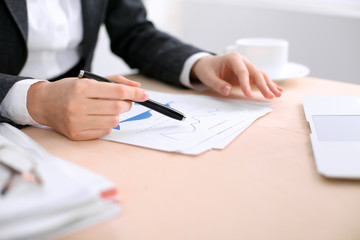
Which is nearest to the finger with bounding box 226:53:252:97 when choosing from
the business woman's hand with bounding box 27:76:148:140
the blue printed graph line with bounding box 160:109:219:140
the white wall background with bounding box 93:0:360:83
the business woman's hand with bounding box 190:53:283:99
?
the business woman's hand with bounding box 190:53:283:99

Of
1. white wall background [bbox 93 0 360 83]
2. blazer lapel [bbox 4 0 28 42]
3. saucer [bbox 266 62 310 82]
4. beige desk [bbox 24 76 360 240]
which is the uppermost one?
blazer lapel [bbox 4 0 28 42]

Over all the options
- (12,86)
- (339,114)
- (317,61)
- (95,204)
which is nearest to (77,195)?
(95,204)

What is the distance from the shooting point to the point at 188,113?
2.32 ft

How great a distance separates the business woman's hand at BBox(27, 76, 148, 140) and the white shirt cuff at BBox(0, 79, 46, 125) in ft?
0.17

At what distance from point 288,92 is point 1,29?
0.61m

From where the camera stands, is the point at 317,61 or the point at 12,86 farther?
the point at 317,61

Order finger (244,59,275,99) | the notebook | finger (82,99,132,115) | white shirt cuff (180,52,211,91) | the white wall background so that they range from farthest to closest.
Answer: the white wall background
white shirt cuff (180,52,211,91)
finger (244,59,275,99)
finger (82,99,132,115)
the notebook

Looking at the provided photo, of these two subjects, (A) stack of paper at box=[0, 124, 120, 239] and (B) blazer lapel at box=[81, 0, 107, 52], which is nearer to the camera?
(A) stack of paper at box=[0, 124, 120, 239]

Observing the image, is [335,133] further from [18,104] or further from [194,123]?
[18,104]

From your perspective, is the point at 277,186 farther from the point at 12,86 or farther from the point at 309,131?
the point at 12,86

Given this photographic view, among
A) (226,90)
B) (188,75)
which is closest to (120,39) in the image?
(188,75)

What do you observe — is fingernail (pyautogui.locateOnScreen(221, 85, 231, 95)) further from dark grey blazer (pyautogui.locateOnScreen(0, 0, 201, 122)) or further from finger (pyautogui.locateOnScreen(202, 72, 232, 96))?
dark grey blazer (pyautogui.locateOnScreen(0, 0, 201, 122))

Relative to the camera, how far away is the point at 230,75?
90cm

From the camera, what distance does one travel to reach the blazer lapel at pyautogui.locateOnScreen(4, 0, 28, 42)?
81 cm
